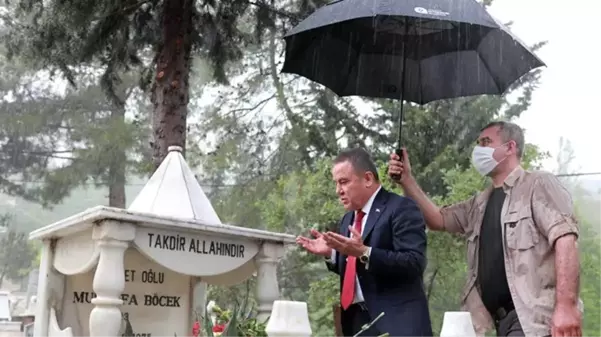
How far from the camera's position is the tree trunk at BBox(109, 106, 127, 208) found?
1217 centimetres

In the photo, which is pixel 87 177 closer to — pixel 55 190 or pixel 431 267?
pixel 55 190

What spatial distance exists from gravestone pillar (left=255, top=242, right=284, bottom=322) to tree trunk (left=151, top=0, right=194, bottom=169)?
262 cm

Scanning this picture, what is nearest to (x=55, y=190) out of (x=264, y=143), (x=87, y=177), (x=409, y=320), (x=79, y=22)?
(x=87, y=177)

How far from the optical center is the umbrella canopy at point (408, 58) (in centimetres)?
338

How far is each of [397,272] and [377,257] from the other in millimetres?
108

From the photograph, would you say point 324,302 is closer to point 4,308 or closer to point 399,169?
point 4,308

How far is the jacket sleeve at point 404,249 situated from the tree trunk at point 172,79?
10.4 feet

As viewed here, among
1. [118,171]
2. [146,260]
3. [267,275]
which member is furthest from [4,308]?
[267,275]

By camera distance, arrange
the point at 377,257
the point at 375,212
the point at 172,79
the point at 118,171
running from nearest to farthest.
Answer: the point at 377,257, the point at 375,212, the point at 172,79, the point at 118,171

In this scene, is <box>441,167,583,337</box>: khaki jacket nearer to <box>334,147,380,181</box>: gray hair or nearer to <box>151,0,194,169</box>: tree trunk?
<box>334,147,380,181</box>: gray hair

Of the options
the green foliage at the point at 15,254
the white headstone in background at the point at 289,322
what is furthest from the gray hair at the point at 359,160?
the green foliage at the point at 15,254

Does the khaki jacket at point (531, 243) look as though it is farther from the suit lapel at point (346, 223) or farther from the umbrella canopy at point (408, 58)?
the umbrella canopy at point (408, 58)

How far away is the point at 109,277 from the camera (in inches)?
97.5

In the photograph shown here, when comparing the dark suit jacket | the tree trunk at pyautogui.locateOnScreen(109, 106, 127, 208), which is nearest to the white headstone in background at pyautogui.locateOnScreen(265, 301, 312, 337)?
the dark suit jacket
